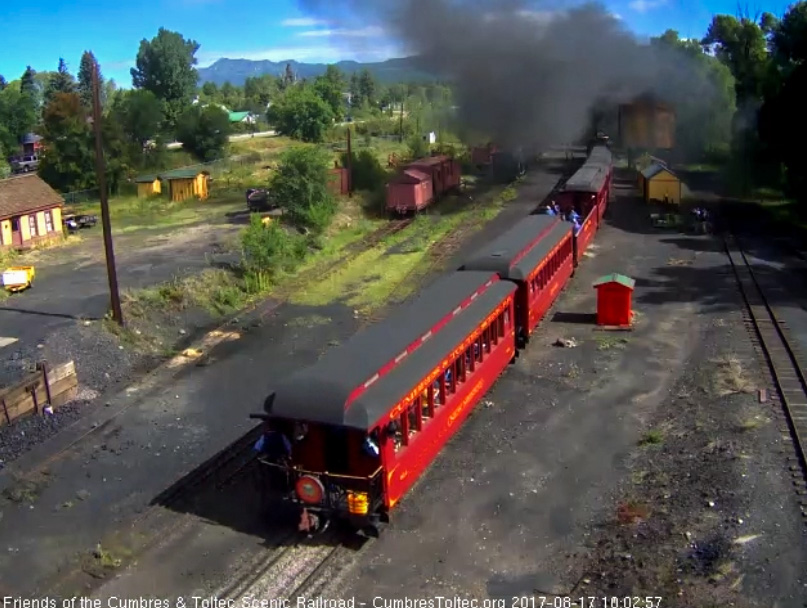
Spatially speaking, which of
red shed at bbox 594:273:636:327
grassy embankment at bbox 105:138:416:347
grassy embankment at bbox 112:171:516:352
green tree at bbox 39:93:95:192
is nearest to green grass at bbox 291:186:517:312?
grassy embankment at bbox 112:171:516:352

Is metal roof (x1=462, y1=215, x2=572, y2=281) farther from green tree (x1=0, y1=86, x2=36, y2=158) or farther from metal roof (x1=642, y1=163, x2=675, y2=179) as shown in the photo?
green tree (x1=0, y1=86, x2=36, y2=158)

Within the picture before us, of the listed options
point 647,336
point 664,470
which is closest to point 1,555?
point 664,470

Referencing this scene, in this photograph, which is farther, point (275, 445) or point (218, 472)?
point (218, 472)

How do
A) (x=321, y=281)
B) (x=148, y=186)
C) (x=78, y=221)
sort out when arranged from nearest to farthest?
(x=321, y=281)
(x=78, y=221)
(x=148, y=186)

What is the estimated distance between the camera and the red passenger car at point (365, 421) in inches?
464

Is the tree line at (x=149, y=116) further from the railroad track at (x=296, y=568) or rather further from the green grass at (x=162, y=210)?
the railroad track at (x=296, y=568)

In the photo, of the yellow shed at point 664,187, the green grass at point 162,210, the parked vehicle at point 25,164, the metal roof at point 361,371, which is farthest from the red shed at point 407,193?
the parked vehicle at point 25,164

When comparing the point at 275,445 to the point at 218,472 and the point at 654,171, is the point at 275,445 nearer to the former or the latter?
the point at 218,472

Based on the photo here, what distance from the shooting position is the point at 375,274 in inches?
1243

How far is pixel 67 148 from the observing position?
179ft

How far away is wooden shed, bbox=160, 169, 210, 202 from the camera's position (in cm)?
5300

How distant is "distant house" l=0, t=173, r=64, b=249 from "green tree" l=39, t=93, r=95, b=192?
52.0 feet

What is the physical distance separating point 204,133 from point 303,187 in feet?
124
